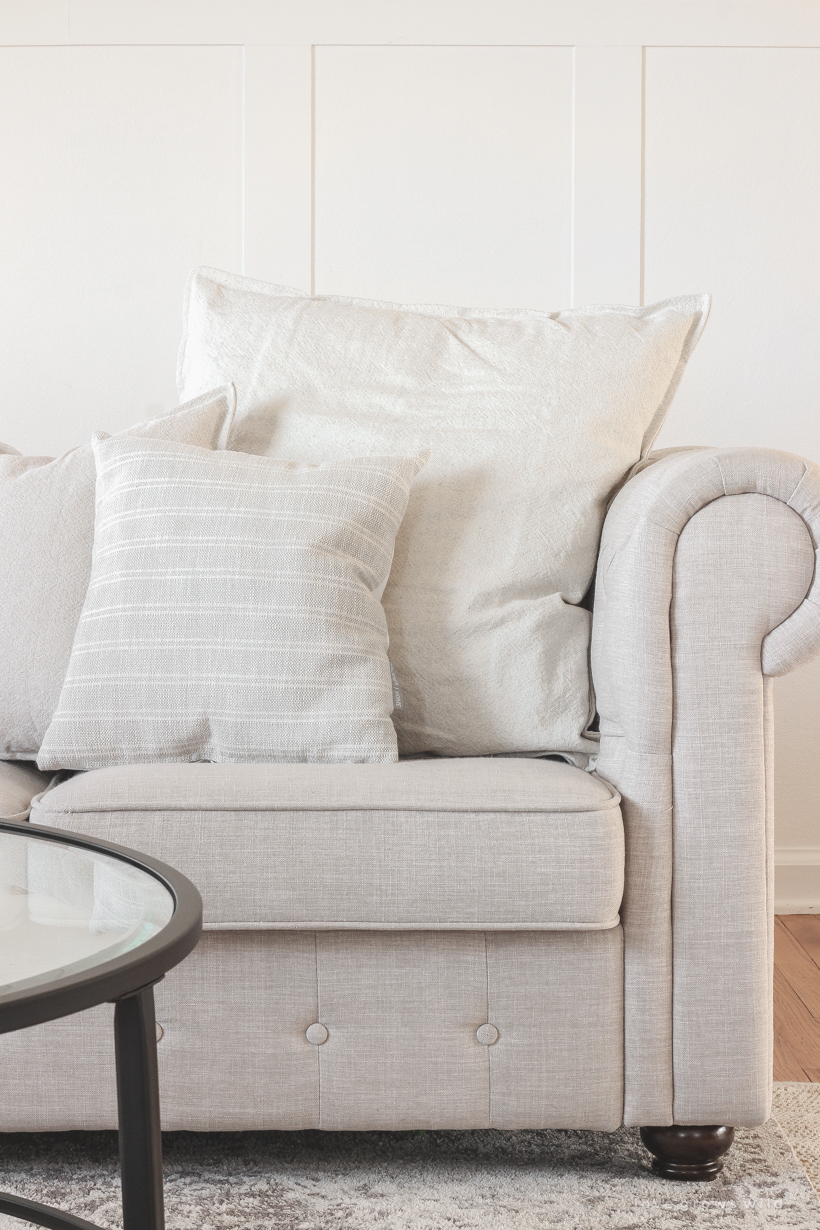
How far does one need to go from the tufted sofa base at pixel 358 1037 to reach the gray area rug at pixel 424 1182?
3.2 inches

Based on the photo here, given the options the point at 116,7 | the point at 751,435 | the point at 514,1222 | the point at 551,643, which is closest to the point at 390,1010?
the point at 514,1222

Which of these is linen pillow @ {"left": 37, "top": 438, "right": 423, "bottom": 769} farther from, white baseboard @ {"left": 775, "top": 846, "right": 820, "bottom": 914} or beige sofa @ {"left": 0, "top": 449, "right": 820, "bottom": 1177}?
white baseboard @ {"left": 775, "top": 846, "right": 820, "bottom": 914}

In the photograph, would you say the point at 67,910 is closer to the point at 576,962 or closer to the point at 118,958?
the point at 118,958

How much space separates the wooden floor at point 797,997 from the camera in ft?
5.07

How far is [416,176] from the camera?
7.45 ft

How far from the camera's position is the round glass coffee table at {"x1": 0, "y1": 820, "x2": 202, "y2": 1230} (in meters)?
0.55

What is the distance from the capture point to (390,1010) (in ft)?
3.83

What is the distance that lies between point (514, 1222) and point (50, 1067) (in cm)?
54

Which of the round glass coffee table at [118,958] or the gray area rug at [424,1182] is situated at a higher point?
the round glass coffee table at [118,958]

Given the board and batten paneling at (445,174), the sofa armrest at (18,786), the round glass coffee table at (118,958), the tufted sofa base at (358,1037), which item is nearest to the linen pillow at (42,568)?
the sofa armrest at (18,786)

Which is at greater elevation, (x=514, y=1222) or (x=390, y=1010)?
(x=390, y=1010)

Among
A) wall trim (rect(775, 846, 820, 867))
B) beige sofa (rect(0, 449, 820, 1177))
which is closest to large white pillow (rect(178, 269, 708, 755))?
beige sofa (rect(0, 449, 820, 1177))

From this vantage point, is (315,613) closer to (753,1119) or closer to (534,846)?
(534,846)

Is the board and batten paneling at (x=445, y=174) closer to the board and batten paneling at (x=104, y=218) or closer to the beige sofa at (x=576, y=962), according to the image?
the board and batten paneling at (x=104, y=218)
